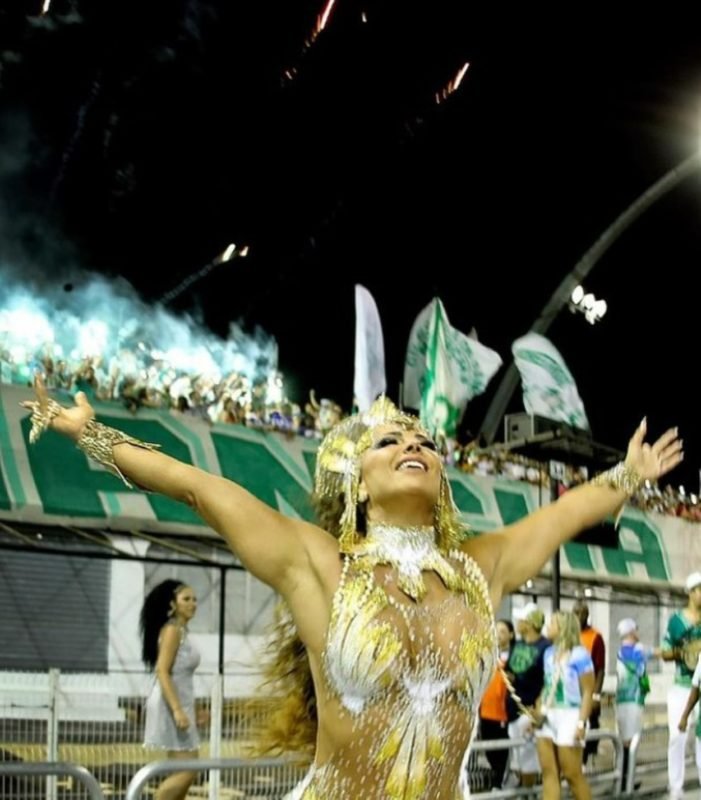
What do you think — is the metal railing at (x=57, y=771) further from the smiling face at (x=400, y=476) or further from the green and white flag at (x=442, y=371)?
the green and white flag at (x=442, y=371)

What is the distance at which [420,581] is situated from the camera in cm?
285

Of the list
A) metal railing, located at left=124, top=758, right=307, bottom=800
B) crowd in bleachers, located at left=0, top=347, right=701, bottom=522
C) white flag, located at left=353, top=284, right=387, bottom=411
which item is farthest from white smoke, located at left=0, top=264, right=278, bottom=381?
metal railing, located at left=124, top=758, right=307, bottom=800

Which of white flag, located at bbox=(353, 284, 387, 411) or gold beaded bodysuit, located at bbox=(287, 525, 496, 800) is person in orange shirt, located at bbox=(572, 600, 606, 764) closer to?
white flag, located at bbox=(353, 284, 387, 411)

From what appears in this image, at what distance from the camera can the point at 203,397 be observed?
1096 centimetres

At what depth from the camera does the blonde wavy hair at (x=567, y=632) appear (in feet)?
26.6

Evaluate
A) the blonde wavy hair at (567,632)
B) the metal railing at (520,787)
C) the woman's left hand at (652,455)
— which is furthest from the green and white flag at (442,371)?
the woman's left hand at (652,455)

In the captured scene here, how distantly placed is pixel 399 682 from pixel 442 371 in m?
9.25

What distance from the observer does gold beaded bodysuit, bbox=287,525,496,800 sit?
267cm

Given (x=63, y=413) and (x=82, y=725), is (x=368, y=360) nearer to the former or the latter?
(x=82, y=725)

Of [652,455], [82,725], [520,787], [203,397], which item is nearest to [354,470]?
[652,455]

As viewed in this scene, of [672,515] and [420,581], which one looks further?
[672,515]

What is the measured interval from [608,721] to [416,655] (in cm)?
1212

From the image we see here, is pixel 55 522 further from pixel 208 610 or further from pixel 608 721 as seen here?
pixel 608 721

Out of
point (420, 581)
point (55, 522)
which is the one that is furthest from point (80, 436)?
point (55, 522)
